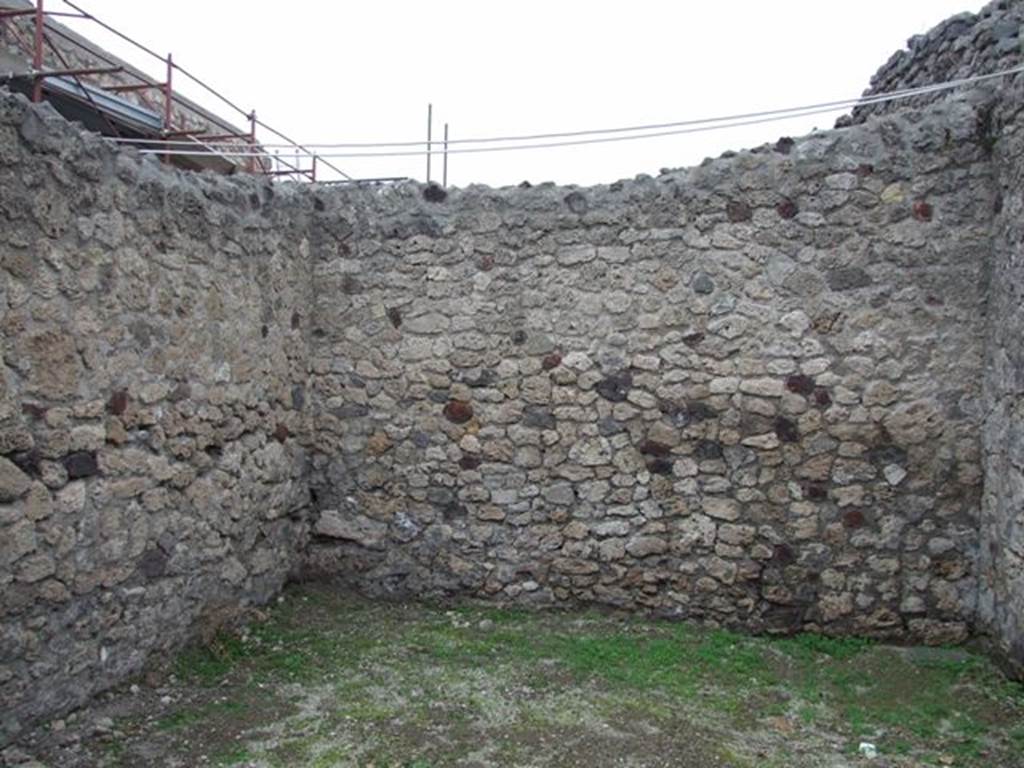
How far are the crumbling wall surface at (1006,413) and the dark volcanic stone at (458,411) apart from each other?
2.82 m

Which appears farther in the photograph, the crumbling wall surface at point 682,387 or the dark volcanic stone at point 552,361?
the dark volcanic stone at point 552,361

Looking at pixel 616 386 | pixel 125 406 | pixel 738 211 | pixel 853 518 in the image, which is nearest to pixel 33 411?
pixel 125 406

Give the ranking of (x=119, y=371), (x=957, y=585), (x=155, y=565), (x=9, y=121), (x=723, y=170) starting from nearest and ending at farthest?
1. (x=9, y=121)
2. (x=119, y=371)
3. (x=155, y=565)
4. (x=957, y=585)
5. (x=723, y=170)

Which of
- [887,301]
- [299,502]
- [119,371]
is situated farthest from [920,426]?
[119,371]

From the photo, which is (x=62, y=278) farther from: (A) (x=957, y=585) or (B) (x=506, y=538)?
(A) (x=957, y=585)

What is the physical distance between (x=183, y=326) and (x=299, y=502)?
1.53 meters

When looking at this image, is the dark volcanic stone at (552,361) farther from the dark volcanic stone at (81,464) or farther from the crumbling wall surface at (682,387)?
the dark volcanic stone at (81,464)

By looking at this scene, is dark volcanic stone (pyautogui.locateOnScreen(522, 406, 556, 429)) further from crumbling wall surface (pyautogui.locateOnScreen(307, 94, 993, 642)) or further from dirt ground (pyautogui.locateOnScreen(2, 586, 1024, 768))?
dirt ground (pyautogui.locateOnScreen(2, 586, 1024, 768))

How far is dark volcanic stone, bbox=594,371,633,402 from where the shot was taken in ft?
16.6

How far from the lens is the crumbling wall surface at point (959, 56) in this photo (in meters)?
4.44

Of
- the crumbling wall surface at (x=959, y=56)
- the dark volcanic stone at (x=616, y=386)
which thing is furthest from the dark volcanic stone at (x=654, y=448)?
the crumbling wall surface at (x=959, y=56)

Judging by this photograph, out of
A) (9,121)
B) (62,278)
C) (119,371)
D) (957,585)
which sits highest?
(9,121)

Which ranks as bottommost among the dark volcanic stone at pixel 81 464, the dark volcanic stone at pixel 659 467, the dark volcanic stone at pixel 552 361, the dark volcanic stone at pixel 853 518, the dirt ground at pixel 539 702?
the dirt ground at pixel 539 702

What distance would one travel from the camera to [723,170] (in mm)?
4945
